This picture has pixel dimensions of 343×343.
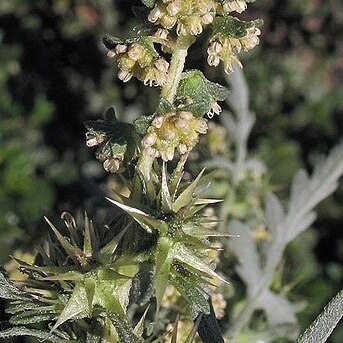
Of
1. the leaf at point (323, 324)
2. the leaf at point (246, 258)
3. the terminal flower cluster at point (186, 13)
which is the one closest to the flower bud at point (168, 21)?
the terminal flower cluster at point (186, 13)

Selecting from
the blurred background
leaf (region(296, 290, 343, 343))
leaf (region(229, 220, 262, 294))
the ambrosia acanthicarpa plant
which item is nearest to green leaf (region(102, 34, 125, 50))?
the ambrosia acanthicarpa plant

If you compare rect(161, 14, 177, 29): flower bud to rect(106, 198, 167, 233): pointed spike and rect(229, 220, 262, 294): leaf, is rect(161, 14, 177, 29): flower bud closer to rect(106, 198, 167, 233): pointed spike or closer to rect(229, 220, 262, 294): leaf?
rect(106, 198, 167, 233): pointed spike

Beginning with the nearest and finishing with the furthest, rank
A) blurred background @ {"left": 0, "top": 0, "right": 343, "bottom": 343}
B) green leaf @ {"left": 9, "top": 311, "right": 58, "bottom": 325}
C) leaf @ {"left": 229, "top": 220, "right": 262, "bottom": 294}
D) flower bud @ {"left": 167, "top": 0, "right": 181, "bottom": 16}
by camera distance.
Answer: flower bud @ {"left": 167, "top": 0, "right": 181, "bottom": 16}
green leaf @ {"left": 9, "top": 311, "right": 58, "bottom": 325}
leaf @ {"left": 229, "top": 220, "right": 262, "bottom": 294}
blurred background @ {"left": 0, "top": 0, "right": 343, "bottom": 343}

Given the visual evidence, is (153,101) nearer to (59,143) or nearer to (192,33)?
(59,143)

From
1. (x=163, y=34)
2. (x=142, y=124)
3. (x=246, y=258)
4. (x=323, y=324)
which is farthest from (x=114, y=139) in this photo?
(x=246, y=258)

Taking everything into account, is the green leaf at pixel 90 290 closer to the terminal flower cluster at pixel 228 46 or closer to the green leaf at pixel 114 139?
the green leaf at pixel 114 139

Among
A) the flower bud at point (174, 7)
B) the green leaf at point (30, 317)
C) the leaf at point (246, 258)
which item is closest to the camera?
the flower bud at point (174, 7)

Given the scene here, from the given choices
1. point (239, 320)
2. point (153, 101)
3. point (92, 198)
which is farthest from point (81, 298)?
point (153, 101)

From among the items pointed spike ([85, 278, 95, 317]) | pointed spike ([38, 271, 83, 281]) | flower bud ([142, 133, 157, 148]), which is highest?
flower bud ([142, 133, 157, 148])
